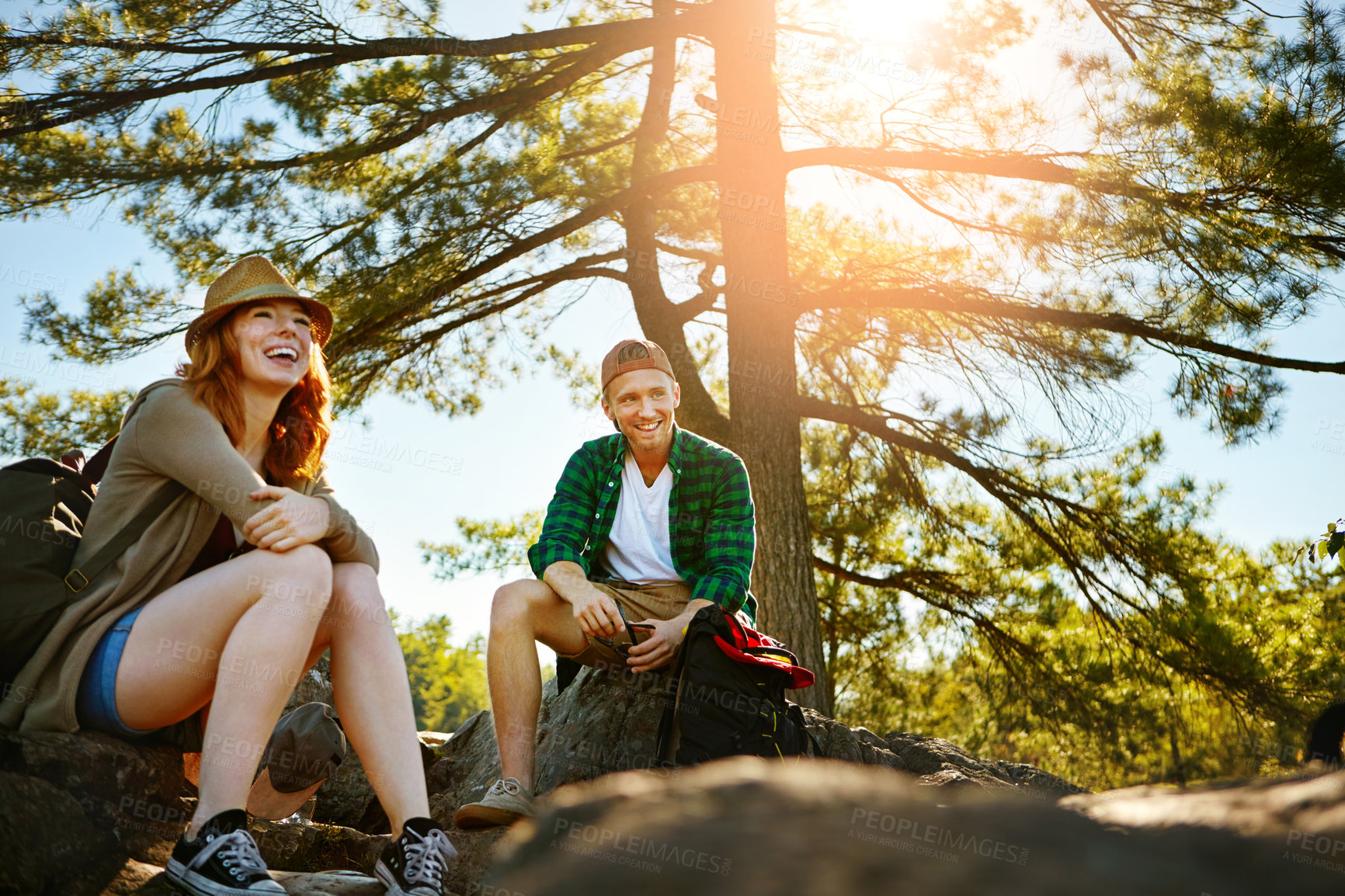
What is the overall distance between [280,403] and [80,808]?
1024 millimetres

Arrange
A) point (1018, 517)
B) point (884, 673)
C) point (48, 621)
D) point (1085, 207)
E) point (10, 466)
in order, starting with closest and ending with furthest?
point (48, 621)
point (10, 466)
point (1085, 207)
point (1018, 517)
point (884, 673)

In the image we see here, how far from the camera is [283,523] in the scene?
79.1 inches

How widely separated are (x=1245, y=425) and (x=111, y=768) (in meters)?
5.65

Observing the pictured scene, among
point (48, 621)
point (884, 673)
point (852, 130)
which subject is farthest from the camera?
point (884, 673)

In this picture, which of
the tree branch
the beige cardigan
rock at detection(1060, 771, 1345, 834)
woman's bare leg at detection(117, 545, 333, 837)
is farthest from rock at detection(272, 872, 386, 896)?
the tree branch

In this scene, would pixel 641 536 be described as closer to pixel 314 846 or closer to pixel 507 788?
pixel 507 788

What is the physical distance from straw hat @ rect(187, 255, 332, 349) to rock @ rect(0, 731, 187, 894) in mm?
976

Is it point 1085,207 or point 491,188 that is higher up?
point 491,188

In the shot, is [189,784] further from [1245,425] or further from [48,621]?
[1245,425]

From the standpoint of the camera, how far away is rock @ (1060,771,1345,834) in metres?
0.66

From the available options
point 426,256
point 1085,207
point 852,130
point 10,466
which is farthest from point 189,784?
point 852,130

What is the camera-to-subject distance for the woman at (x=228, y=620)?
181 centimetres

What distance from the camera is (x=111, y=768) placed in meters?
1.90

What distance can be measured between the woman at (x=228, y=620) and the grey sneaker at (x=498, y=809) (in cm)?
45
